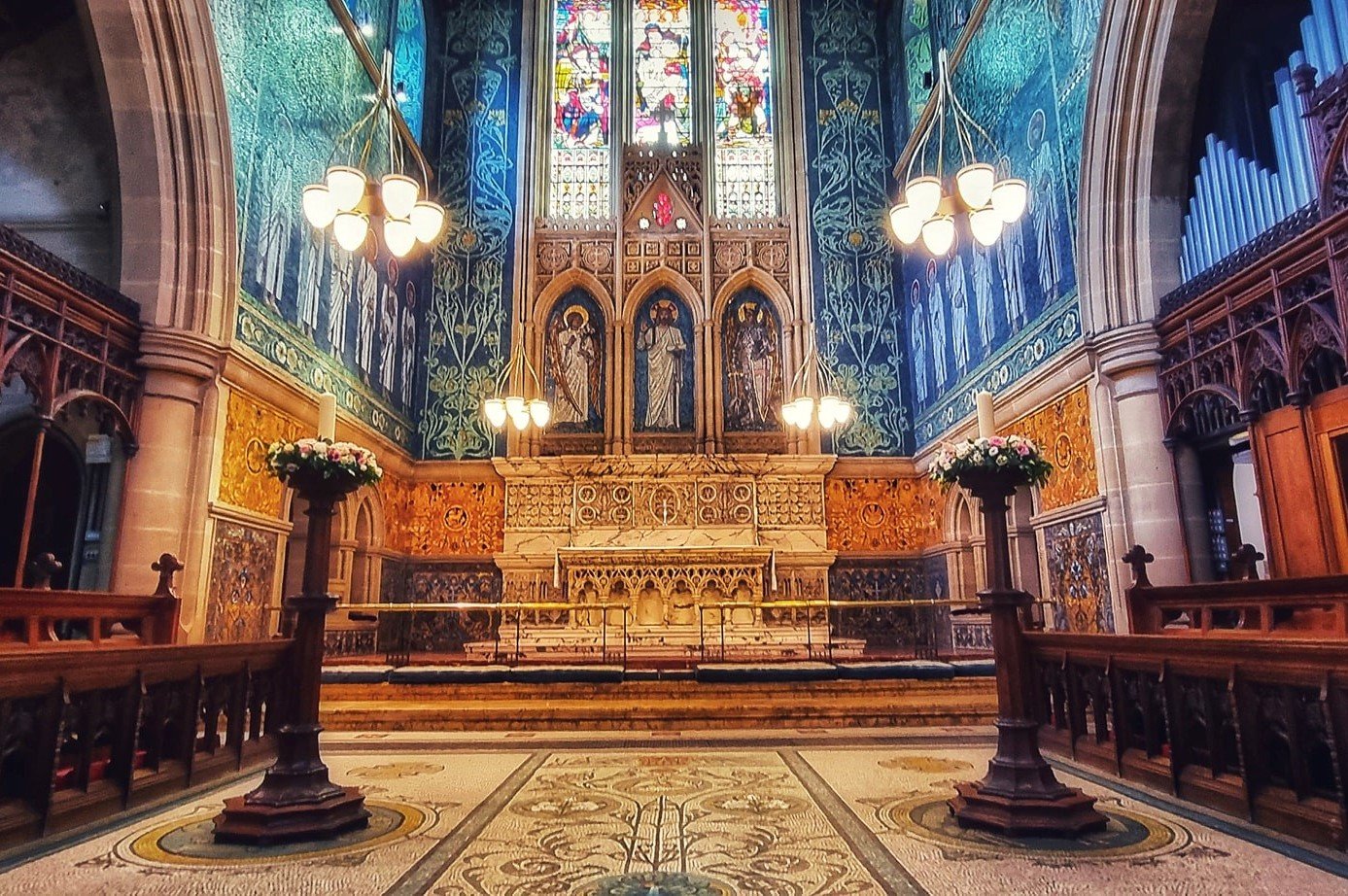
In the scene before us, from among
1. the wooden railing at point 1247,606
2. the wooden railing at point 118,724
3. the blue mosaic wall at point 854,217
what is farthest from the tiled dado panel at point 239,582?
the blue mosaic wall at point 854,217

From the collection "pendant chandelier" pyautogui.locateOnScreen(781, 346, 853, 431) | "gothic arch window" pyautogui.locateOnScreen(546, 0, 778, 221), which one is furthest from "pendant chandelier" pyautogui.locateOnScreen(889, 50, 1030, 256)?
"gothic arch window" pyautogui.locateOnScreen(546, 0, 778, 221)

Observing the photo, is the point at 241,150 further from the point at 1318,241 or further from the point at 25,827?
the point at 1318,241

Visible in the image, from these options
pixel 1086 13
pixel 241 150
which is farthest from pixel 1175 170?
pixel 241 150

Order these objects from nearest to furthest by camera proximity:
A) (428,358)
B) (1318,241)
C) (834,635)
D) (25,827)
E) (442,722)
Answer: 1. (25,827)
2. (1318,241)
3. (442,722)
4. (834,635)
5. (428,358)

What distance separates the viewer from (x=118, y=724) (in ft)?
14.3

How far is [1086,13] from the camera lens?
28.5ft

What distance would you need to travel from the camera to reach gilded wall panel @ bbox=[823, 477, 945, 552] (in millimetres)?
13586

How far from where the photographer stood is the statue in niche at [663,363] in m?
14.2

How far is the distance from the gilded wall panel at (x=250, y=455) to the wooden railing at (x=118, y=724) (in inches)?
131

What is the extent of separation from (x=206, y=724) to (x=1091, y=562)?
796 centimetres

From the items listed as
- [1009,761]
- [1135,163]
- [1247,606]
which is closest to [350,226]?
[1009,761]

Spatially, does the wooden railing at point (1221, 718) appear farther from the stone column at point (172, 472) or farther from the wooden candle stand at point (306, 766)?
the stone column at point (172, 472)

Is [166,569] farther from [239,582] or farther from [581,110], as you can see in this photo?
[581,110]

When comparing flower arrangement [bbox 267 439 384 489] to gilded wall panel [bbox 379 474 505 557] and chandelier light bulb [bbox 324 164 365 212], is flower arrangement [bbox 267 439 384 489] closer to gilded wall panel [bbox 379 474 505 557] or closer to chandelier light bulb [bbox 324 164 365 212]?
chandelier light bulb [bbox 324 164 365 212]
